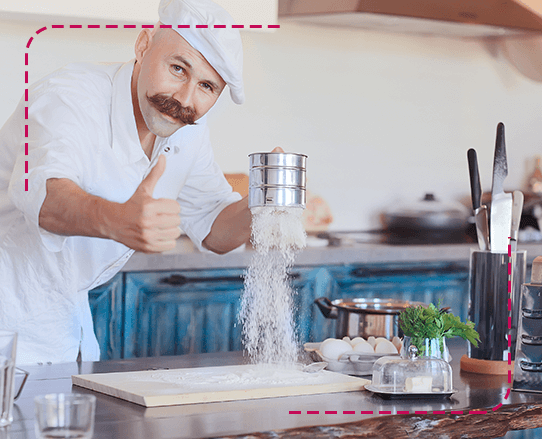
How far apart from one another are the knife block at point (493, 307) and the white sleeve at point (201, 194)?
36.4 inches

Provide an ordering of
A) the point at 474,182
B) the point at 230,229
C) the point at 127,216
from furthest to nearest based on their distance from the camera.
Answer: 1. the point at 230,229
2. the point at 474,182
3. the point at 127,216

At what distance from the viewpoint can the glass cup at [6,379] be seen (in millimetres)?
1059

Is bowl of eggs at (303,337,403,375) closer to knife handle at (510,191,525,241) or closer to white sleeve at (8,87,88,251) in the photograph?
knife handle at (510,191,525,241)

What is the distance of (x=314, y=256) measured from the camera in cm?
Answer: 312

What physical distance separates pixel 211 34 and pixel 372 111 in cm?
196

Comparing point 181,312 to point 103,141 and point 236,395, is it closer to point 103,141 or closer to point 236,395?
point 103,141

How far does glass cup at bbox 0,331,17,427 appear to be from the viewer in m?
1.06

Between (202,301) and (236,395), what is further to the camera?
(202,301)

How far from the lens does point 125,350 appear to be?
284 centimetres

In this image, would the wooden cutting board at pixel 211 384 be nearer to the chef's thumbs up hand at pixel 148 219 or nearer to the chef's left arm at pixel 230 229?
the chef's thumbs up hand at pixel 148 219

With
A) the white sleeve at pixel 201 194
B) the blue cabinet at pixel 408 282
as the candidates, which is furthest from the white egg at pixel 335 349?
the blue cabinet at pixel 408 282

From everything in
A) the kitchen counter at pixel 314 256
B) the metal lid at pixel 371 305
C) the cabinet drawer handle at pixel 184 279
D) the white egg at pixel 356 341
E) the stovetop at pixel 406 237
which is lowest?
the white egg at pixel 356 341

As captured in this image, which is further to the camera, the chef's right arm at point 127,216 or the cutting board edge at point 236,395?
the chef's right arm at point 127,216

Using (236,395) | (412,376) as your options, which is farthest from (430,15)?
(236,395)
